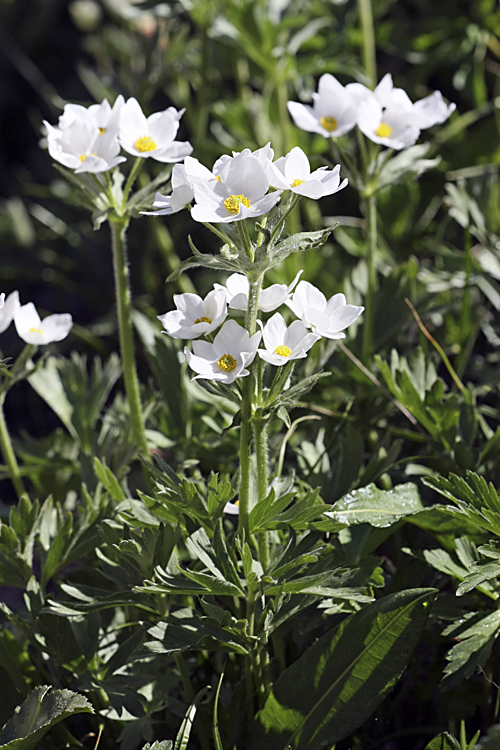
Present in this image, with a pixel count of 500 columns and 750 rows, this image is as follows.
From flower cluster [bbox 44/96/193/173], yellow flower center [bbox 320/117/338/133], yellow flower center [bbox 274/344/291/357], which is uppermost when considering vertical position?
flower cluster [bbox 44/96/193/173]

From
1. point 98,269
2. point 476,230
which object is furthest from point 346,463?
point 98,269

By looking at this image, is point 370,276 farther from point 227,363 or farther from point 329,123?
point 227,363

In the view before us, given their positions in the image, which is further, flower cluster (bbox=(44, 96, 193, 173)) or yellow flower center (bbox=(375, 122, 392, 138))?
yellow flower center (bbox=(375, 122, 392, 138))

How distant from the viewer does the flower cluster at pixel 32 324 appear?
3.69 ft

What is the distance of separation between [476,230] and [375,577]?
95cm

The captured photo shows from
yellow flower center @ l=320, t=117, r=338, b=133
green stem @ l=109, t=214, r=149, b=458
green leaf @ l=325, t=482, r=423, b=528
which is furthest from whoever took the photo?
yellow flower center @ l=320, t=117, r=338, b=133

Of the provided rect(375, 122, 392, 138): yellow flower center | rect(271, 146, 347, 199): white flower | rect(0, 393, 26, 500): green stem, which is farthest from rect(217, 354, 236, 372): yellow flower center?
rect(375, 122, 392, 138): yellow flower center

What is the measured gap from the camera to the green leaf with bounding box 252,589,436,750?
0.95m

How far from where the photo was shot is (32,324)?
1.18m

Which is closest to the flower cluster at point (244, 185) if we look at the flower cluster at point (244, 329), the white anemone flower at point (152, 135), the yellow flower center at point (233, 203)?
the yellow flower center at point (233, 203)

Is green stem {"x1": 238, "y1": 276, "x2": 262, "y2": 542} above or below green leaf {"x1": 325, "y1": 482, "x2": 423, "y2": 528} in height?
above

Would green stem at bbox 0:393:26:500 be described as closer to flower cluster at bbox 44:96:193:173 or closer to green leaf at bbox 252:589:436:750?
flower cluster at bbox 44:96:193:173

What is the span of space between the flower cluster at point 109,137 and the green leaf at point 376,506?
1.97 ft

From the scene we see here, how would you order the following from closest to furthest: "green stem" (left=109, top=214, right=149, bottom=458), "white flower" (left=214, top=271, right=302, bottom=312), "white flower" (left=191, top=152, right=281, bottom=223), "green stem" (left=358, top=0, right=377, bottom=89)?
1. "white flower" (left=191, top=152, right=281, bottom=223)
2. "white flower" (left=214, top=271, right=302, bottom=312)
3. "green stem" (left=109, top=214, right=149, bottom=458)
4. "green stem" (left=358, top=0, right=377, bottom=89)
